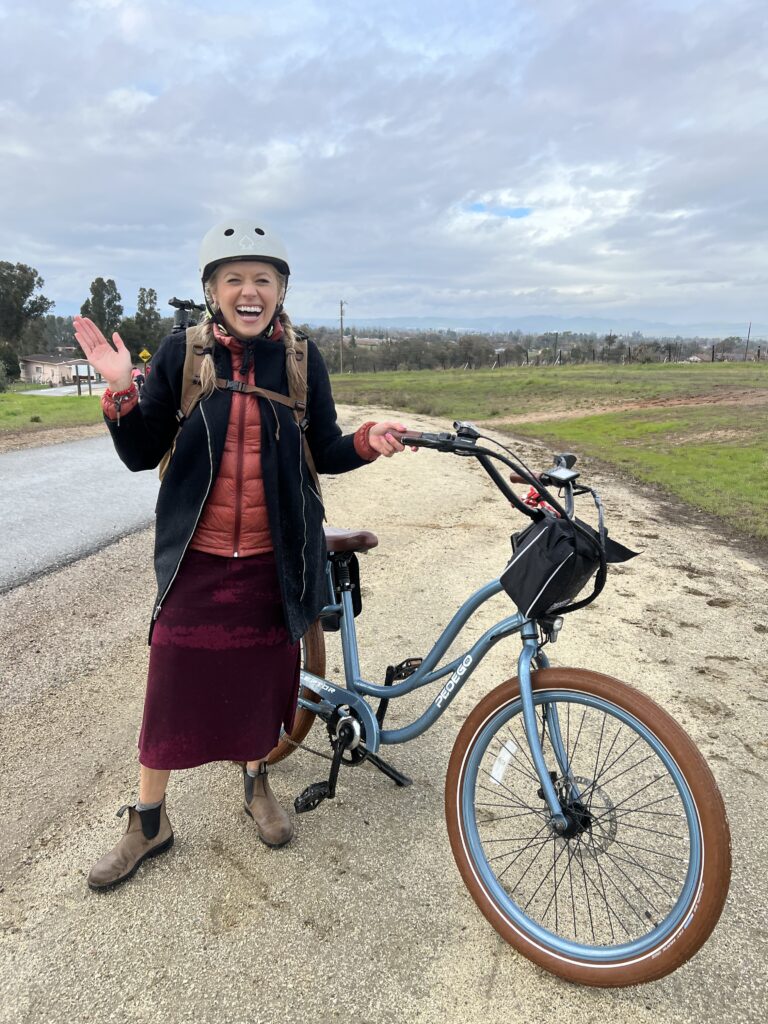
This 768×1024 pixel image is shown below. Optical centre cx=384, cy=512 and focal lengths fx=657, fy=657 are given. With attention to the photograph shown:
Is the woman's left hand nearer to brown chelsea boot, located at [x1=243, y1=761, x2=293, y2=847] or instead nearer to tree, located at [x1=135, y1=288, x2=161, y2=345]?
brown chelsea boot, located at [x1=243, y1=761, x2=293, y2=847]

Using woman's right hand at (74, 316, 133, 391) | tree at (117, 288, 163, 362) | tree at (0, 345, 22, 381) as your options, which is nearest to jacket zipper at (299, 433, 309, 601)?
woman's right hand at (74, 316, 133, 391)

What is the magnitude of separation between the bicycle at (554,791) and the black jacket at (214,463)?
1.19 feet

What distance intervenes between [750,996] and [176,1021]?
1.71m

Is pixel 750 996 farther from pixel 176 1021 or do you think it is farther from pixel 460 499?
pixel 460 499

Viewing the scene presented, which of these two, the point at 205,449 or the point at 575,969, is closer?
the point at 575,969

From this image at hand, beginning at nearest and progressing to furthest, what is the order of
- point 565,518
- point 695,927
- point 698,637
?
point 695,927
point 565,518
point 698,637

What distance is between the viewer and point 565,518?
1.96 metres

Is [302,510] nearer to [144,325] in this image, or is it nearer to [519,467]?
[519,467]

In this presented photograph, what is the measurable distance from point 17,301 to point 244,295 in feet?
245

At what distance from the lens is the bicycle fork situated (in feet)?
6.68

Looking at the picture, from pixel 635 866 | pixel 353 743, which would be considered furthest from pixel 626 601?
pixel 353 743

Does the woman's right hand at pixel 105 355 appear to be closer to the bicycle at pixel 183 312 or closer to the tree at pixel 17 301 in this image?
the bicycle at pixel 183 312

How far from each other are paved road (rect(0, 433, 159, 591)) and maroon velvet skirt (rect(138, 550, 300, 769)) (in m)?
3.61

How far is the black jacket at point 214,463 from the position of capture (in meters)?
2.15
